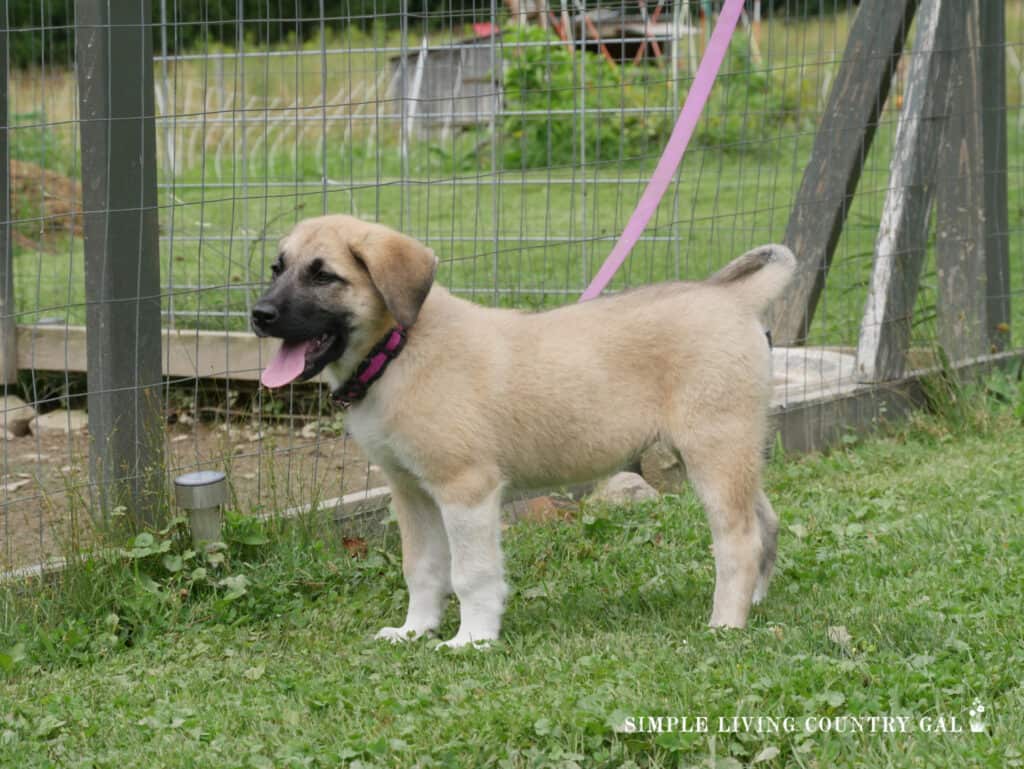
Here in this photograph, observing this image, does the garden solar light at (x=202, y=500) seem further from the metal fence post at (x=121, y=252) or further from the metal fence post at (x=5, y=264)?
the metal fence post at (x=5, y=264)

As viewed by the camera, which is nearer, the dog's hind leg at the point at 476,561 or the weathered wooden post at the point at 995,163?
the dog's hind leg at the point at 476,561

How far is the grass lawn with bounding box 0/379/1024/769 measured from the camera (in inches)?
139

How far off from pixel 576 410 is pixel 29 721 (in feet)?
6.30

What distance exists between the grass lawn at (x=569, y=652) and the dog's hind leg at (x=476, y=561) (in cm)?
14

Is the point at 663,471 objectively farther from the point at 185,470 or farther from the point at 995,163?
the point at 995,163

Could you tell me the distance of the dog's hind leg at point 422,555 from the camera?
4777 millimetres

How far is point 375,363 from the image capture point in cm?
442

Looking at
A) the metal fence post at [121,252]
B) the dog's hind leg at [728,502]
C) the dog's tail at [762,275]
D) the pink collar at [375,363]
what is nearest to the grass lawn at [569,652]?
the dog's hind leg at [728,502]

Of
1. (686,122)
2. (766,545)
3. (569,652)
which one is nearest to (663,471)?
(766,545)

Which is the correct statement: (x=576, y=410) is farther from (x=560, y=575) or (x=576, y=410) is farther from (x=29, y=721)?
(x=29, y=721)

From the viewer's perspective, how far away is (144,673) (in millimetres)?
4395

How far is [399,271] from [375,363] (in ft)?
1.05

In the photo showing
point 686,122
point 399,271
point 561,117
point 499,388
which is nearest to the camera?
point 399,271

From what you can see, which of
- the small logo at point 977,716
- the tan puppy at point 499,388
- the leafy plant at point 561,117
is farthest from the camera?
the leafy plant at point 561,117
